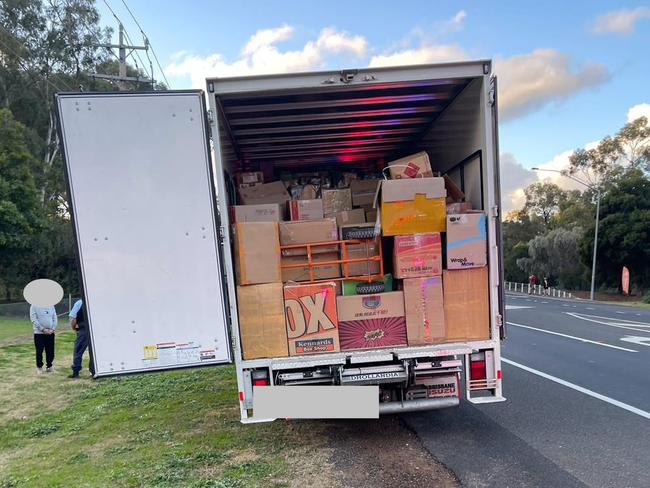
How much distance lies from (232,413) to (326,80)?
365cm

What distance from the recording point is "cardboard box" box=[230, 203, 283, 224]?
4.29 meters

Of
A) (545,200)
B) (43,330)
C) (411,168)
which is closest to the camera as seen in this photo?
(411,168)

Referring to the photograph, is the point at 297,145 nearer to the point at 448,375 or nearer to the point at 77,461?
the point at 448,375

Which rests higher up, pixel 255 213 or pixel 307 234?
pixel 255 213

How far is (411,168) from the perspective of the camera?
4.62 meters

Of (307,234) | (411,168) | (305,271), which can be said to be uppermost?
(411,168)

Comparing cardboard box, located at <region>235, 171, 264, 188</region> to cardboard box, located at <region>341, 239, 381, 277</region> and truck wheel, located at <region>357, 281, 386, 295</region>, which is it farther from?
truck wheel, located at <region>357, 281, 386, 295</region>

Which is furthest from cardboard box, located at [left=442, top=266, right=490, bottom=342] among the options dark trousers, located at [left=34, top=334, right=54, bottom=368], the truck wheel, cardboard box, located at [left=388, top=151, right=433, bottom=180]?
dark trousers, located at [left=34, top=334, right=54, bottom=368]

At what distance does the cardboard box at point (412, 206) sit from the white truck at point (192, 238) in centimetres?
45

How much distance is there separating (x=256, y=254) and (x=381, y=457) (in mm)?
1970

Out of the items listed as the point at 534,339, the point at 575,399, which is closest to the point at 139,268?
the point at 575,399

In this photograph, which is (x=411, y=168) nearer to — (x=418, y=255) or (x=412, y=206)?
(x=412, y=206)

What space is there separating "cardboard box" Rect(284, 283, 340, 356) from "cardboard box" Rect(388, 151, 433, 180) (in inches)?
51.8

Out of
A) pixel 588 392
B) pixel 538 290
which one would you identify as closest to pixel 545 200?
pixel 538 290
